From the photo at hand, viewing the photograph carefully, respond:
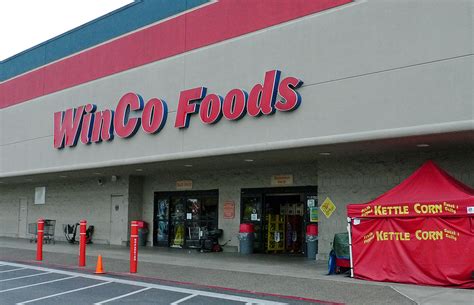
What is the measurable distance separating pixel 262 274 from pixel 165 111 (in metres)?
7.68

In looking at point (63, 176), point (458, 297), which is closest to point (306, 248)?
point (458, 297)

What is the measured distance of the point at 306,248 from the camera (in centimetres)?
1819

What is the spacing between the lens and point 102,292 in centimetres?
1088

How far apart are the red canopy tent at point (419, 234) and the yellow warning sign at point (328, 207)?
3.39 metres

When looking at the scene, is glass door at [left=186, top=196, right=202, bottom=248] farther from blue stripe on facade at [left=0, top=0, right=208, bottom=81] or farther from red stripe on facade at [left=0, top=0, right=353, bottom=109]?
blue stripe on facade at [left=0, top=0, right=208, bottom=81]

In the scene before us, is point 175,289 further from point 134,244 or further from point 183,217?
point 183,217

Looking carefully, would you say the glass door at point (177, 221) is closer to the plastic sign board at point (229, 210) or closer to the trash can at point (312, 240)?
the plastic sign board at point (229, 210)

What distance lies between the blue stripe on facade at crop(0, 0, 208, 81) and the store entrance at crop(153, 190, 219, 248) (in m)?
7.23

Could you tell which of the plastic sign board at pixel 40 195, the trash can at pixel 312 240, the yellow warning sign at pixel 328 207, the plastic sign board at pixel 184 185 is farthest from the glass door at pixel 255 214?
the plastic sign board at pixel 40 195

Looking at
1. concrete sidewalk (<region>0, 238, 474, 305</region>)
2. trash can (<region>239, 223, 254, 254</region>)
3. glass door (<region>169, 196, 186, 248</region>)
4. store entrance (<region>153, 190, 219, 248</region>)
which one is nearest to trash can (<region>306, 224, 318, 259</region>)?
concrete sidewalk (<region>0, 238, 474, 305</region>)

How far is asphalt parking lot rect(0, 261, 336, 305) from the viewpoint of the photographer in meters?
9.83

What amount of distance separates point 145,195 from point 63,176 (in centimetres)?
481

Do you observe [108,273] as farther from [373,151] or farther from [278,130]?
[373,151]

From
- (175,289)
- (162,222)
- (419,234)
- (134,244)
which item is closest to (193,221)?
(162,222)
